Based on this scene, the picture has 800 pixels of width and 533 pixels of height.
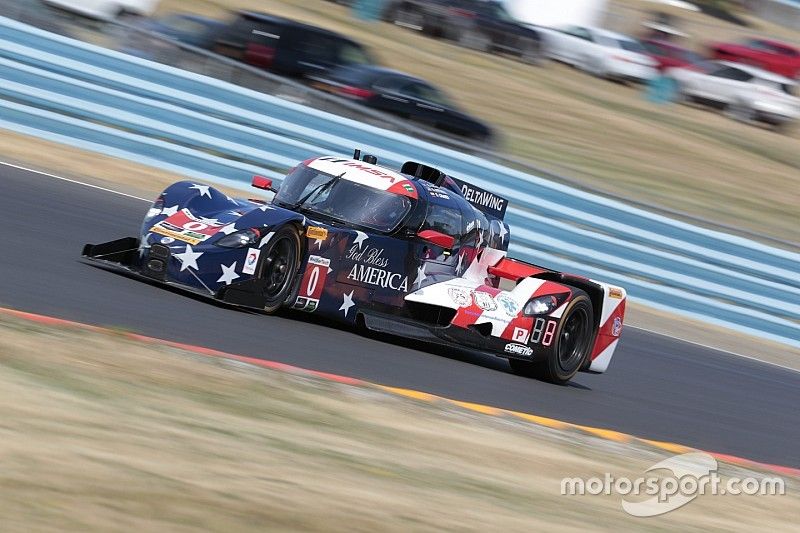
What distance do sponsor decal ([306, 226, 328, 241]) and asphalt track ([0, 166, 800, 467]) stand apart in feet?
2.03

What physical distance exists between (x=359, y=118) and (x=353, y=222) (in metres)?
6.86

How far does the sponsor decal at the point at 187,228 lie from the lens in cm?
848

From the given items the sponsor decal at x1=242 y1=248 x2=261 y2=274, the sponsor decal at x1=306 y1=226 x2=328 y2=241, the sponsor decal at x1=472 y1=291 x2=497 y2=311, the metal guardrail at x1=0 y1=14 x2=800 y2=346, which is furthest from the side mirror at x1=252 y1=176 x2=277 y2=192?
the metal guardrail at x1=0 y1=14 x2=800 y2=346

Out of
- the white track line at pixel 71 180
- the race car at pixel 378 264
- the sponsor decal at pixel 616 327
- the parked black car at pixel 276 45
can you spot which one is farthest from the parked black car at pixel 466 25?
the sponsor decal at pixel 616 327

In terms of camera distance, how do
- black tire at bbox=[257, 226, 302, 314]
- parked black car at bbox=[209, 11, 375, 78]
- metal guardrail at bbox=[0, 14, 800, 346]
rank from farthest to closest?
parked black car at bbox=[209, 11, 375, 78] < metal guardrail at bbox=[0, 14, 800, 346] < black tire at bbox=[257, 226, 302, 314]

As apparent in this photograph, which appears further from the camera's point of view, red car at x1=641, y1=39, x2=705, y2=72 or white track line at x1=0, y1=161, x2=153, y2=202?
red car at x1=641, y1=39, x2=705, y2=72

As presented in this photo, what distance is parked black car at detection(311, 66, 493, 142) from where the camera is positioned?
61.4 ft

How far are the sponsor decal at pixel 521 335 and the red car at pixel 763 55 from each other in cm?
2747

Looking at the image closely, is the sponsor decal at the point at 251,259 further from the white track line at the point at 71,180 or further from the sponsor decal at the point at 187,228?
the white track line at the point at 71,180

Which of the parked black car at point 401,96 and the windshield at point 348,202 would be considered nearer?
the windshield at point 348,202

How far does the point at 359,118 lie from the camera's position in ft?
52.7

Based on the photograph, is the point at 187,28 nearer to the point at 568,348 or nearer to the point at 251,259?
the point at 568,348

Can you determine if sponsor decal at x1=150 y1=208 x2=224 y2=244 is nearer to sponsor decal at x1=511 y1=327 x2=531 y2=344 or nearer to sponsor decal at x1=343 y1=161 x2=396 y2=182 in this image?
sponsor decal at x1=343 y1=161 x2=396 y2=182

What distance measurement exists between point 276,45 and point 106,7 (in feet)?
8.72
